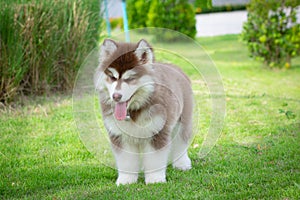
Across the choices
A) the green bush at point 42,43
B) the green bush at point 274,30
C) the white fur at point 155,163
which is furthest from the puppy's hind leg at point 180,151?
the green bush at point 274,30

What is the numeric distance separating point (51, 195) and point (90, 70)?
2.40 meters

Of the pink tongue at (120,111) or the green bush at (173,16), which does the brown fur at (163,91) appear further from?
the green bush at (173,16)

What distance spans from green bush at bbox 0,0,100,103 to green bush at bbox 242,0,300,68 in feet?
13.9

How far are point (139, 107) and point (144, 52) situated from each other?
0.51 meters

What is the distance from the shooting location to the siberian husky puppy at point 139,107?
3.56 meters

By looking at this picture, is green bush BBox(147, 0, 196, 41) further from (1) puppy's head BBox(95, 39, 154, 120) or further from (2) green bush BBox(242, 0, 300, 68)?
(1) puppy's head BBox(95, 39, 154, 120)

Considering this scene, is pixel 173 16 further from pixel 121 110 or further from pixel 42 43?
pixel 121 110

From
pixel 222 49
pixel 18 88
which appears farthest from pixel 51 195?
pixel 222 49

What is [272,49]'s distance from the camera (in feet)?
35.2

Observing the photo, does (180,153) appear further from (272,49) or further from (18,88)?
(272,49)

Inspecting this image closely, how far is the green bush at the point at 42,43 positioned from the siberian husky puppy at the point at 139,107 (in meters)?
3.19

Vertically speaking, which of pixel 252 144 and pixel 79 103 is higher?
pixel 79 103

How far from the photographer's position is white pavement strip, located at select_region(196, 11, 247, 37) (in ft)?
62.4

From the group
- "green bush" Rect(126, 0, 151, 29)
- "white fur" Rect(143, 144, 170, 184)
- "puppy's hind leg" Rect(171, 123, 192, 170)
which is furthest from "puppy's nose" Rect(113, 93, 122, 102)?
"green bush" Rect(126, 0, 151, 29)
